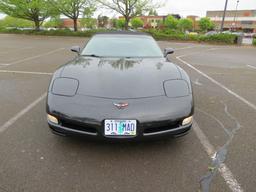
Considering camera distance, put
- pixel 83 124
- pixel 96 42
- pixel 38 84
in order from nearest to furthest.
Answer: pixel 83 124 < pixel 96 42 < pixel 38 84

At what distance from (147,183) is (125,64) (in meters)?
1.60

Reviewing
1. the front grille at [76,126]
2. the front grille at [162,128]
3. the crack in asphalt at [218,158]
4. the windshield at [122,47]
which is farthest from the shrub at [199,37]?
the front grille at [76,126]

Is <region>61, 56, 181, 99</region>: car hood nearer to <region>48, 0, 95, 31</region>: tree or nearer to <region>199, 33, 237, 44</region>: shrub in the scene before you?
<region>199, 33, 237, 44</region>: shrub

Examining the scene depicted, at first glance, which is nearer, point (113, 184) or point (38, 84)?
point (113, 184)

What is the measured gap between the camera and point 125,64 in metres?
3.17

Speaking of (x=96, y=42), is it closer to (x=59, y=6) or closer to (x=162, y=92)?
(x=162, y=92)

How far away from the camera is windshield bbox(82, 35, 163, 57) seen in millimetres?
3738

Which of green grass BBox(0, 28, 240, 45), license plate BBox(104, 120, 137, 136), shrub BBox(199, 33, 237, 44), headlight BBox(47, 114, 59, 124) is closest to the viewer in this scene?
license plate BBox(104, 120, 137, 136)

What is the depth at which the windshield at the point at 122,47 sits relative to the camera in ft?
12.3

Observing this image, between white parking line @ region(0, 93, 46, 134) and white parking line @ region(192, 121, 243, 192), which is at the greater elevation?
white parking line @ region(192, 121, 243, 192)

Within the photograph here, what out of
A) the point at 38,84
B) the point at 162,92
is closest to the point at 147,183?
the point at 162,92

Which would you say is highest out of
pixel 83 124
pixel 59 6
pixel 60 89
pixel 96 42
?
pixel 59 6

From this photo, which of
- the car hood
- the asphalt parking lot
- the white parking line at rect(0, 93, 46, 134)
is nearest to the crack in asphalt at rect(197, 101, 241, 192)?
the asphalt parking lot

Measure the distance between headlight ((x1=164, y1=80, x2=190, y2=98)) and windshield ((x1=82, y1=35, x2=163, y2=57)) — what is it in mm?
1130
